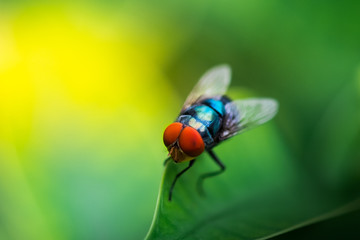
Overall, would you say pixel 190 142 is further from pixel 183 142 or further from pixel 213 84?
pixel 213 84

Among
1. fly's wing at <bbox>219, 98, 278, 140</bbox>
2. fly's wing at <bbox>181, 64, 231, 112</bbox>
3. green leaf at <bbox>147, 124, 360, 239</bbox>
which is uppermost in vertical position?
fly's wing at <bbox>181, 64, 231, 112</bbox>

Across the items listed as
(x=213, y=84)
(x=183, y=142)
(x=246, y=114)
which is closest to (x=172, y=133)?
(x=183, y=142)

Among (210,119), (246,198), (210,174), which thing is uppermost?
(210,119)

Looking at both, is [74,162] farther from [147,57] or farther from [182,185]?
→ [147,57]

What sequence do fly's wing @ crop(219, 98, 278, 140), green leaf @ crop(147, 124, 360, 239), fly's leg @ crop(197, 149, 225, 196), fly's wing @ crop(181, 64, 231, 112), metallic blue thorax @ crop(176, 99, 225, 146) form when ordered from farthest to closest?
fly's wing @ crop(181, 64, 231, 112) < fly's wing @ crop(219, 98, 278, 140) < metallic blue thorax @ crop(176, 99, 225, 146) < fly's leg @ crop(197, 149, 225, 196) < green leaf @ crop(147, 124, 360, 239)

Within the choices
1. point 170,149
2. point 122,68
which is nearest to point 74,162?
point 170,149

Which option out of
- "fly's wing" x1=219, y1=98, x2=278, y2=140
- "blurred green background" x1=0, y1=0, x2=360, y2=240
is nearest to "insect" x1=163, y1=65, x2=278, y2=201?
"fly's wing" x1=219, y1=98, x2=278, y2=140

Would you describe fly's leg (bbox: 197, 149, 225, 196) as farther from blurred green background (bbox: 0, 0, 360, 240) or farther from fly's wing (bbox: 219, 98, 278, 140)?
blurred green background (bbox: 0, 0, 360, 240)
